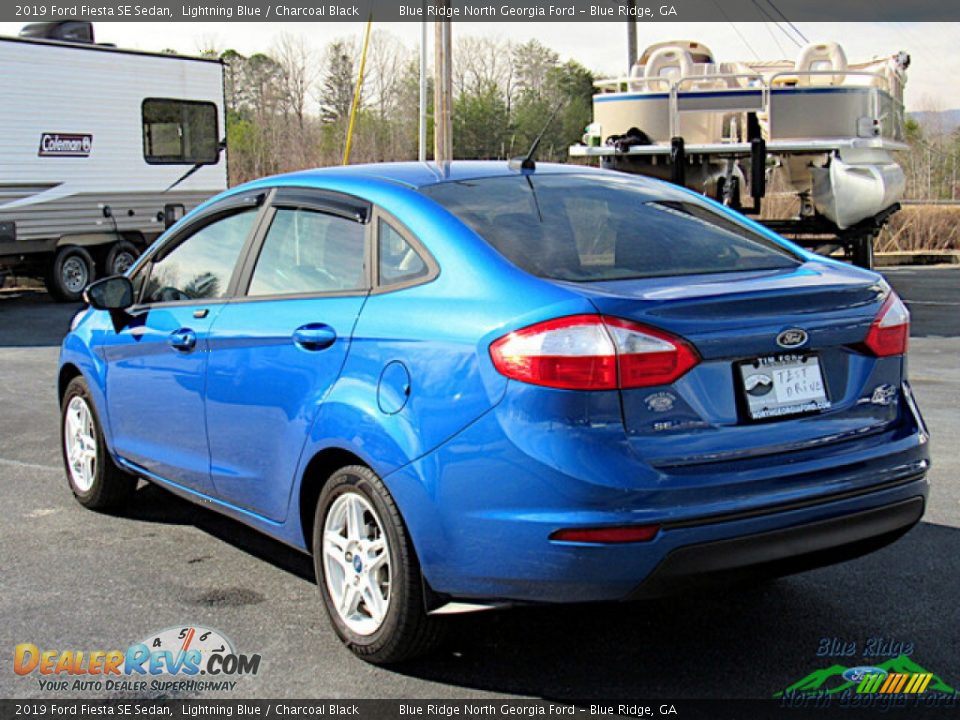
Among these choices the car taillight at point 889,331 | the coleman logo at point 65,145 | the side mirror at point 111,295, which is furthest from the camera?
the coleman logo at point 65,145

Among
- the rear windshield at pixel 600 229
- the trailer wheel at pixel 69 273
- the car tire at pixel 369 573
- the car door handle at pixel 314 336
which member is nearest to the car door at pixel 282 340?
the car door handle at pixel 314 336

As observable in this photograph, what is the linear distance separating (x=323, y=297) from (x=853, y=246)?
1211 cm

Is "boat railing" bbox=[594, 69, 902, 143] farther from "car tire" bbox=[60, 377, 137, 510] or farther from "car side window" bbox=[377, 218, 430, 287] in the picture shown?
"car side window" bbox=[377, 218, 430, 287]

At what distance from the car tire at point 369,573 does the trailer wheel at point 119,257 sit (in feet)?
50.1

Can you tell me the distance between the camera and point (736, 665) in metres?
3.99

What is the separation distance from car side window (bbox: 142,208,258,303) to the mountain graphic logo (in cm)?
265

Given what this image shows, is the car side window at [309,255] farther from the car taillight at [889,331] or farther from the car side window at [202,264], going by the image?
the car taillight at [889,331]

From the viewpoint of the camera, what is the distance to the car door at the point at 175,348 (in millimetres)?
4898


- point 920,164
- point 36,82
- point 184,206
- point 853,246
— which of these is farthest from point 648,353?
point 920,164

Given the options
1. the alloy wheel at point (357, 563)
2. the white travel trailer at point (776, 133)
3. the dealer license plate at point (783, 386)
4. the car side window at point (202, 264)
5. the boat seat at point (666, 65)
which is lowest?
the alloy wheel at point (357, 563)

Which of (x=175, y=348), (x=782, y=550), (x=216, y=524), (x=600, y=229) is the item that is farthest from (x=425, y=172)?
(x=216, y=524)

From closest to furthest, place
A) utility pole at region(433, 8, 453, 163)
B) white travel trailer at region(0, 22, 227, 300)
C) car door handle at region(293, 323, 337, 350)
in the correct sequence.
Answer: car door handle at region(293, 323, 337, 350), white travel trailer at region(0, 22, 227, 300), utility pole at region(433, 8, 453, 163)

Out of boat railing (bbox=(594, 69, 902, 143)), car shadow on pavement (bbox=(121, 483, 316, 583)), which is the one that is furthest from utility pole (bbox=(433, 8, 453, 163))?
car shadow on pavement (bbox=(121, 483, 316, 583))

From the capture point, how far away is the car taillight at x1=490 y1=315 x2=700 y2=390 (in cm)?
339
